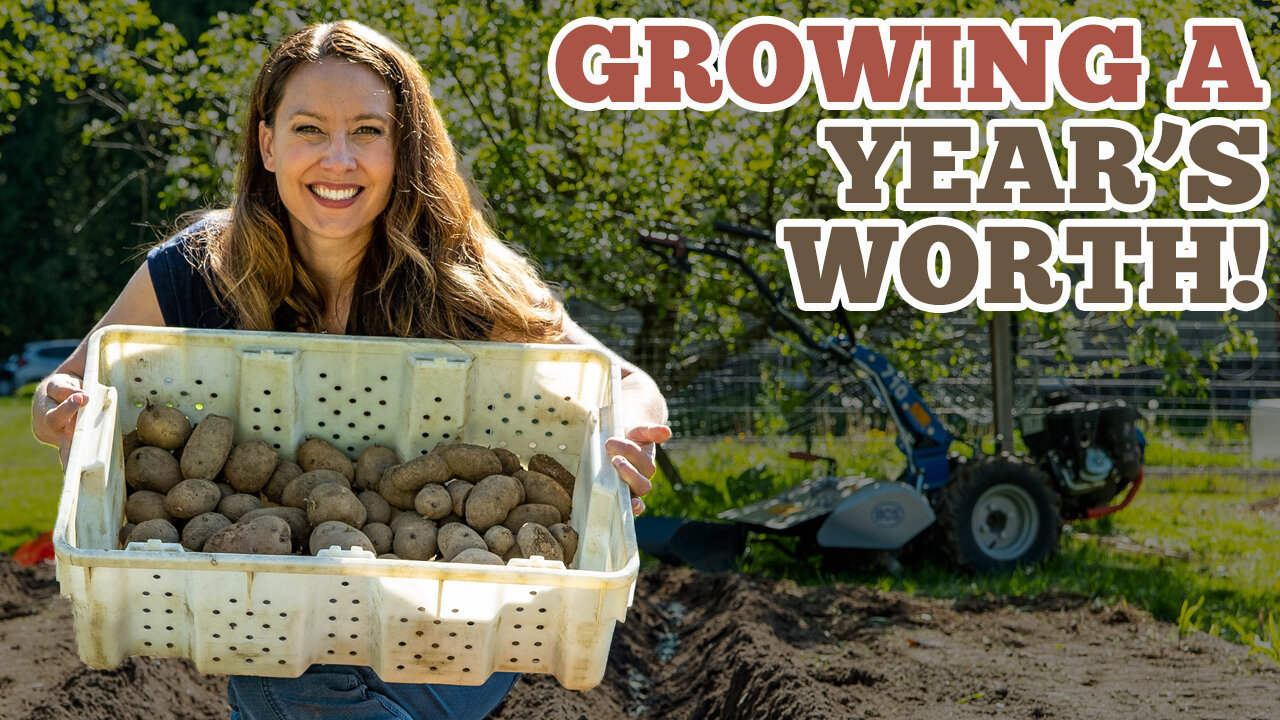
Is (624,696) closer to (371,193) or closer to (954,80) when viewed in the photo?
(371,193)

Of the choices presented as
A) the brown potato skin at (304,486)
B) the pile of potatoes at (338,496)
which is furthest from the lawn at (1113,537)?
the brown potato skin at (304,486)

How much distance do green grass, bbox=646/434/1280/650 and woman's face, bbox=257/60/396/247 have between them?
336 centimetres

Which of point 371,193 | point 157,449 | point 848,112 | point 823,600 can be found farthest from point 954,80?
point 157,449

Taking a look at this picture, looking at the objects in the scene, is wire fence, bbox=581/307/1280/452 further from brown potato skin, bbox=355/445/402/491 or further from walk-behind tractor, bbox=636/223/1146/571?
brown potato skin, bbox=355/445/402/491

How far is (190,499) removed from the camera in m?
1.98

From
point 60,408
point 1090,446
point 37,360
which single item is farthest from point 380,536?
point 37,360

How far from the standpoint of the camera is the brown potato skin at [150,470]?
2027 mm

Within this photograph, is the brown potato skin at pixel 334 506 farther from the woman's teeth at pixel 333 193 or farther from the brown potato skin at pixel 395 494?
the woman's teeth at pixel 333 193

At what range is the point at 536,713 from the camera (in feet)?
11.2

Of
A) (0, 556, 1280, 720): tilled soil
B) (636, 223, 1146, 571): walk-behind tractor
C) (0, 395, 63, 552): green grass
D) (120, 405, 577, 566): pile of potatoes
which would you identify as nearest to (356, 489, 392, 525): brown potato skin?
(120, 405, 577, 566): pile of potatoes

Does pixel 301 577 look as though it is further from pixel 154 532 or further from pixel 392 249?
pixel 392 249

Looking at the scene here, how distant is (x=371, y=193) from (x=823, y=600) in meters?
3.03

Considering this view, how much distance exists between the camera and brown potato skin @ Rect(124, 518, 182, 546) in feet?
6.02

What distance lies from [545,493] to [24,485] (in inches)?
302
